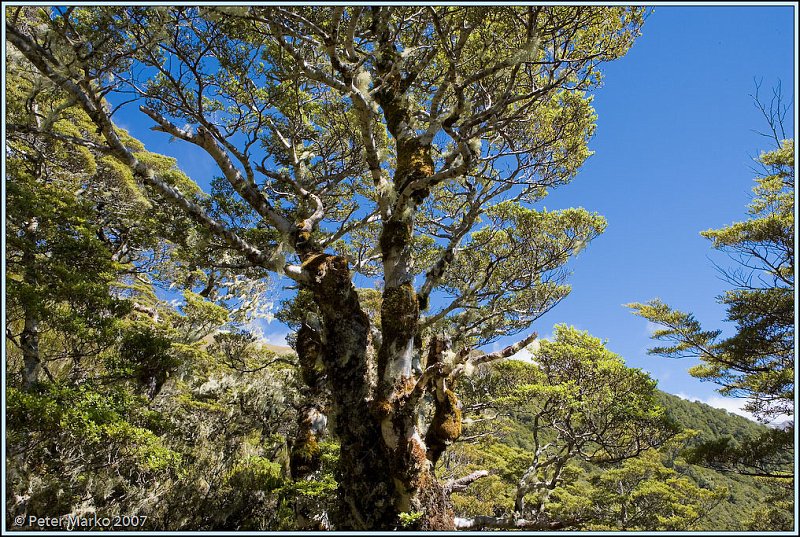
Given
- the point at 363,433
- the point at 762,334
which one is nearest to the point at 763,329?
the point at 762,334

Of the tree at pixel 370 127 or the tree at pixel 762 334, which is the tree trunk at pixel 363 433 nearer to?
the tree at pixel 370 127

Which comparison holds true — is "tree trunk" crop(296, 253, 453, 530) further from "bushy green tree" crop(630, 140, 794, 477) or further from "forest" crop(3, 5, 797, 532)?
"bushy green tree" crop(630, 140, 794, 477)

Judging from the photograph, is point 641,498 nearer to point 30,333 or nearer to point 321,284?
point 321,284

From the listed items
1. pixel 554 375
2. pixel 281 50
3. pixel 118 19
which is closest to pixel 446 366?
pixel 281 50

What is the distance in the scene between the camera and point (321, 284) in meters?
5.18

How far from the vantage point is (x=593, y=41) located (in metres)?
5.37

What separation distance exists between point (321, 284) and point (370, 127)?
2.04 metres

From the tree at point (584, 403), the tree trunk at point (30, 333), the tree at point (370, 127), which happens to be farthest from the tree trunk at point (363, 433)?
the tree at point (584, 403)

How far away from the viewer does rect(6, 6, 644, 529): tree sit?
4414 millimetres

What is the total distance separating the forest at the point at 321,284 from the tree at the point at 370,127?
0.04 metres

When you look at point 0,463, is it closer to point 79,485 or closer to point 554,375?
point 79,485

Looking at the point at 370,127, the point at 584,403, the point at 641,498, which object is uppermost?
the point at 370,127

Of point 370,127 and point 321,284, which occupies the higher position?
point 370,127

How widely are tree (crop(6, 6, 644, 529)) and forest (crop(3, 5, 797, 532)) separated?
4 centimetres
